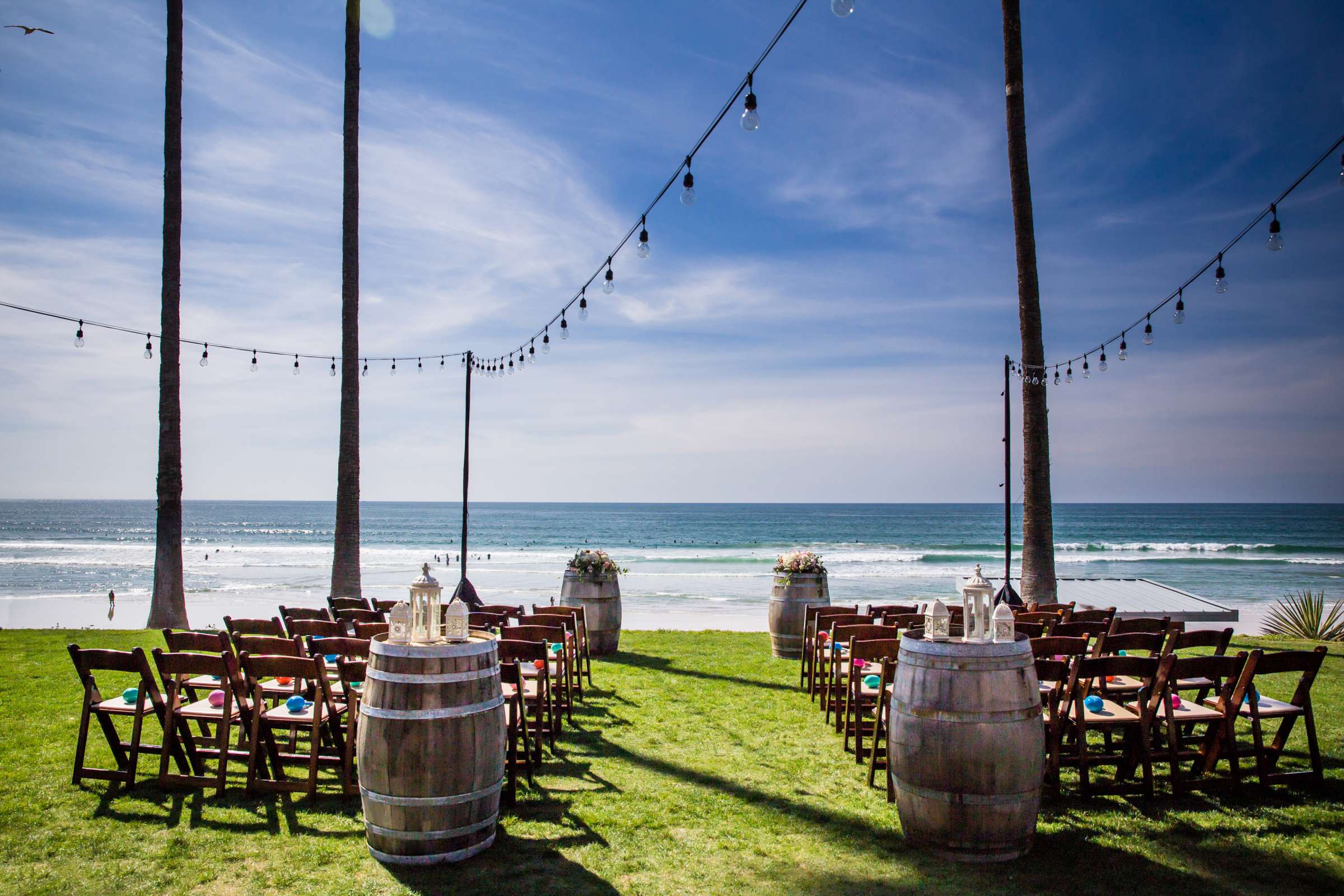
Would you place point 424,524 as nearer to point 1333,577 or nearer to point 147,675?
point 1333,577

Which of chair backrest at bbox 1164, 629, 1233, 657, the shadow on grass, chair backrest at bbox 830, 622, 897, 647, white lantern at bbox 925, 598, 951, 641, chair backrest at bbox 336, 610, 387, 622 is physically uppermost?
white lantern at bbox 925, 598, 951, 641

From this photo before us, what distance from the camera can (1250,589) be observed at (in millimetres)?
27125

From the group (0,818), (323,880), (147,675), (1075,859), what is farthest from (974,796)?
(0,818)

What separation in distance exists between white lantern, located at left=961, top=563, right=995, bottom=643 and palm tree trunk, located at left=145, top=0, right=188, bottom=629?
34.8 feet

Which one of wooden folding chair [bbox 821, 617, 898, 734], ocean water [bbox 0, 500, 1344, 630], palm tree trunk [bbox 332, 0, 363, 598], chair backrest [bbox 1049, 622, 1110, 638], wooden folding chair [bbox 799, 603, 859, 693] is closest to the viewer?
wooden folding chair [bbox 821, 617, 898, 734]

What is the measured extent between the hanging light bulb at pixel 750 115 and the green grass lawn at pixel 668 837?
412cm

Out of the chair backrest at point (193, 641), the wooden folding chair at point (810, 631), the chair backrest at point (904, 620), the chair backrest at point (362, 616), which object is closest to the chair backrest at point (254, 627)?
the chair backrest at point (193, 641)

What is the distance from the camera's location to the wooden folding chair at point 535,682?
5383mm

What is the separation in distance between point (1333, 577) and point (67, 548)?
60677 millimetres

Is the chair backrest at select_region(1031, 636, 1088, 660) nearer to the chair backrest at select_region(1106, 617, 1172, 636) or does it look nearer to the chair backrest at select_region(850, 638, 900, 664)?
the chair backrest at select_region(850, 638, 900, 664)

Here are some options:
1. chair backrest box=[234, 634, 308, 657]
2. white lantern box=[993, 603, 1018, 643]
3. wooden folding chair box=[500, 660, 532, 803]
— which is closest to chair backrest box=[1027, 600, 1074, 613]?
white lantern box=[993, 603, 1018, 643]

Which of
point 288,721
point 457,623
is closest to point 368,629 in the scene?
point 288,721

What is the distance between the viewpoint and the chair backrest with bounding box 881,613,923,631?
7.22 m

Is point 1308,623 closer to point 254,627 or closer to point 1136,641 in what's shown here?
point 1136,641
